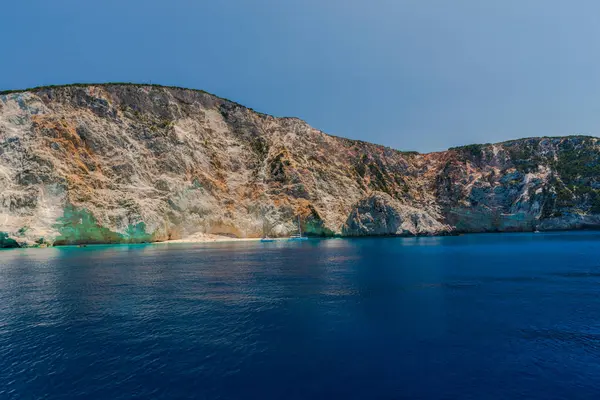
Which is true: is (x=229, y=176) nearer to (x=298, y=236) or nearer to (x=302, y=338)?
(x=298, y=236)

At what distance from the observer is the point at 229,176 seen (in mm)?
104188

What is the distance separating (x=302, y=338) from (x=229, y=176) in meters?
92.1

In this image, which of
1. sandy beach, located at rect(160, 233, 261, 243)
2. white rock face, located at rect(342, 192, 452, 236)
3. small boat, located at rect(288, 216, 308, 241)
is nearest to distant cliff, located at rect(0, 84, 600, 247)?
white rock face, located at rect(342, 192, 452, 236)

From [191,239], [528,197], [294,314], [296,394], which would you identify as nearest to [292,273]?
[294,314]

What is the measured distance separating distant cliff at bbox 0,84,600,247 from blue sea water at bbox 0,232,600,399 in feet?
179

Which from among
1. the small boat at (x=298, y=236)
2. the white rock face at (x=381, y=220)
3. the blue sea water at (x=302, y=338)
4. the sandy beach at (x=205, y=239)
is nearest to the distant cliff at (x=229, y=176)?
the white rock face at (x=381, y=220)

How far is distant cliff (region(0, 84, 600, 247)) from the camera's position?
77125 mm

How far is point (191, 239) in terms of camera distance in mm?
90188

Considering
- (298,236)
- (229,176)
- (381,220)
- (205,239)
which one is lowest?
(205,239)

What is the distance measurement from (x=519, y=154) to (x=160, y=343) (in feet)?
501

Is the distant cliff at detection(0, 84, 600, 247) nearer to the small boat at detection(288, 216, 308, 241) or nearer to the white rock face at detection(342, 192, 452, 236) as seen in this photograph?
the white rock face at detection(342, 192, 452, 236)

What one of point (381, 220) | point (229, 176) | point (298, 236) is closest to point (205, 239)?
point (229, 176)

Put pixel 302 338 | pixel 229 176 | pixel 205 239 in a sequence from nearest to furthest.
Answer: pixel 302 338 < pixel 205 239 < pixel 229 176

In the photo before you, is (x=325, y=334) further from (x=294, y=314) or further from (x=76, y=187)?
(x=76, y=187)
